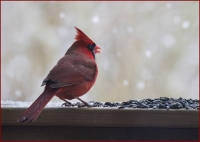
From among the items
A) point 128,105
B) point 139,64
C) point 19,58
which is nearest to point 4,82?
point 19,58

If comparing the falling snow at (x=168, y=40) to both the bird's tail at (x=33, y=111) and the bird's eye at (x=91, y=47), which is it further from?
the bird's tail at (x=33, y=111)

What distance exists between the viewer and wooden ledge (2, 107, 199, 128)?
1.83m

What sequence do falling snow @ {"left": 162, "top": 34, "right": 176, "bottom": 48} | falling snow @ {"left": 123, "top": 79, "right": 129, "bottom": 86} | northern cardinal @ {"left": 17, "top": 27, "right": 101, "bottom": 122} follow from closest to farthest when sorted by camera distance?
northern cardinal @ {"left": 17, "top": 27, "right": 101, "bottom": 122}
falling snow @ {"left": 123, "top": 79, "right": 129, "bottom": 86}
falling snow @ {"left": 162, "top": 34, "right": 176, "bottom": 48}

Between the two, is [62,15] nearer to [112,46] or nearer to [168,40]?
[112,46]

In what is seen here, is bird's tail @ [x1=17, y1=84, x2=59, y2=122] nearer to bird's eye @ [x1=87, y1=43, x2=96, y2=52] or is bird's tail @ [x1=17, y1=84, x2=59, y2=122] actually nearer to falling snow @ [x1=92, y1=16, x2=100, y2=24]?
bird's eye @ [x1=87, y1=43, x2=96, y2=52]

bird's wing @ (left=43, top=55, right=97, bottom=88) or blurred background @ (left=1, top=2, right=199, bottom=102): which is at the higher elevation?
blurred background @ (left=1, top=2, right=199, bottom=102)

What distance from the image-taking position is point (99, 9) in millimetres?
5059

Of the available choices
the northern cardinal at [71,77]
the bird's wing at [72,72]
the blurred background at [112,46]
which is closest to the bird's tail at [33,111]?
the northern cardinal at [71,77]

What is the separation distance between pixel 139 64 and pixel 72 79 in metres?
2.68

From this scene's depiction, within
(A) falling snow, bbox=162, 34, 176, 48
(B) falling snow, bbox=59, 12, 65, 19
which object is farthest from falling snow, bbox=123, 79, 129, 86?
(B) falling snow, bbox=59, 12, 65, 19

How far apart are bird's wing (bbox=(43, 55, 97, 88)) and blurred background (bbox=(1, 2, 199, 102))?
7.24 feet

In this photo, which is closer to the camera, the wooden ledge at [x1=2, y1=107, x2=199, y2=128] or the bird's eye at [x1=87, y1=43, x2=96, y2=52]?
the wooden ledge at [x1=2, y1=107, x2=199, y2=128]

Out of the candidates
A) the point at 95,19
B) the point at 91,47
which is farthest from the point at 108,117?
the point at 95,19

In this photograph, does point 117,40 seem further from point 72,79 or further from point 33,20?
point 72,79
